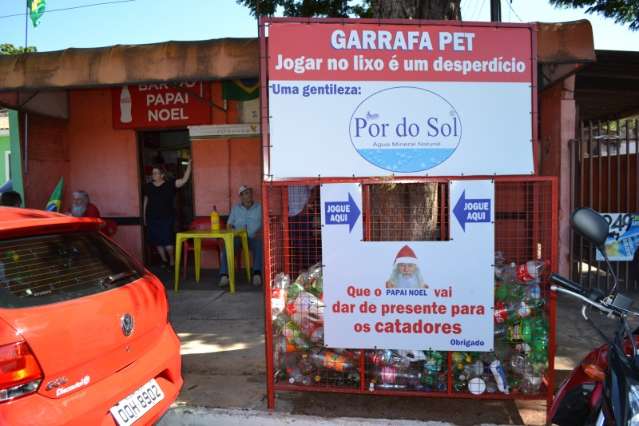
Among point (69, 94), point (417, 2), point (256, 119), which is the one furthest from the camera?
point (69, 94)

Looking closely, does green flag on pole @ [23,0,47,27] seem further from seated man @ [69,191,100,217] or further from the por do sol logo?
the por do sol logo

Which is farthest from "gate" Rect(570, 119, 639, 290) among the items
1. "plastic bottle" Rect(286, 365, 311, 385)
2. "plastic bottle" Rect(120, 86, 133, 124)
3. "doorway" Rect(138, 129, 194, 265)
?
"plastic bottle" Rect(120, 86, 133, 124)

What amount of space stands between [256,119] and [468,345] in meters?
5.60

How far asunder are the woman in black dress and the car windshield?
16.5ft

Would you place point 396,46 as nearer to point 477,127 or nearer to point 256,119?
point 477,127

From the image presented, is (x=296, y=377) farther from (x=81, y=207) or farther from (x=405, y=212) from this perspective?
(x=81, y=207)

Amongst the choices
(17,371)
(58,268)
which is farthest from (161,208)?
(17,371)

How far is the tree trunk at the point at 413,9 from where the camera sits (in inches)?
154

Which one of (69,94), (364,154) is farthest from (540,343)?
(69,94)

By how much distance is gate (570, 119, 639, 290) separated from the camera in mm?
6098

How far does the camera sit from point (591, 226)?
82.4 inches

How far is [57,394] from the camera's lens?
7.28 ft

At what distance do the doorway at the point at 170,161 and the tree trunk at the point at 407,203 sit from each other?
5347 mm

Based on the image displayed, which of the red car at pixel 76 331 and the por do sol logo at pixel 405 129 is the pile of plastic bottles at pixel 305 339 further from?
the por do sol logo at pixel 405 129
